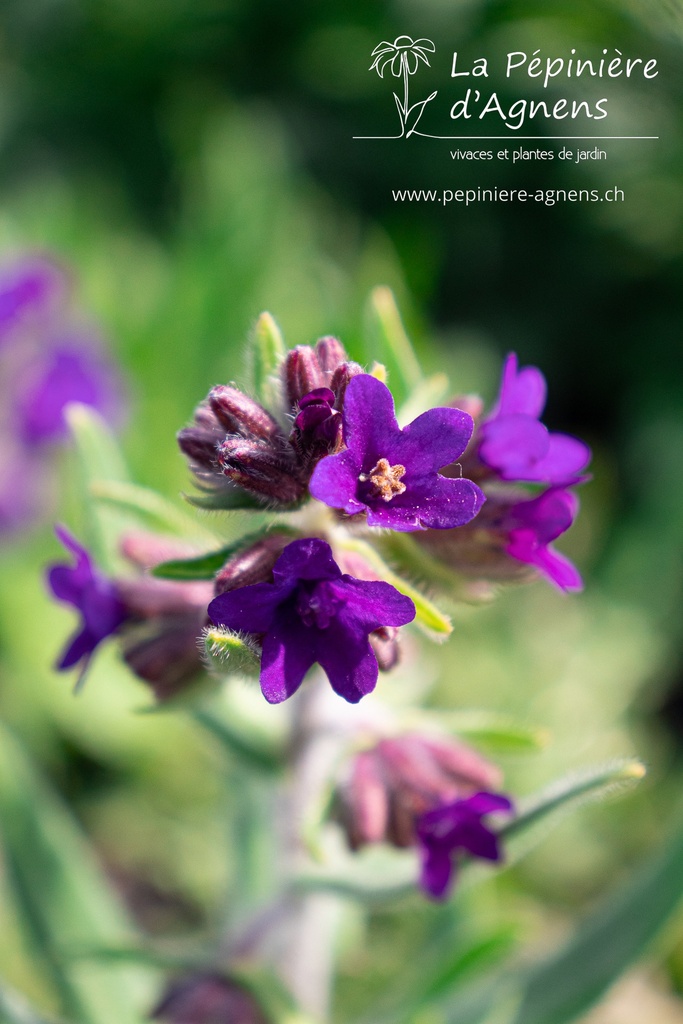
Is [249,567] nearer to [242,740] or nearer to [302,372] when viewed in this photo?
[302,372]

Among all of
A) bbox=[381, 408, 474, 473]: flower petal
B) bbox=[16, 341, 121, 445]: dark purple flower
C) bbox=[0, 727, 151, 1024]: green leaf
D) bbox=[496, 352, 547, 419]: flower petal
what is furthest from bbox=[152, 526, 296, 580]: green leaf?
bbox=[16, 341, 121, 445]: dark purple flower

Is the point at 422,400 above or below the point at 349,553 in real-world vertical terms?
above

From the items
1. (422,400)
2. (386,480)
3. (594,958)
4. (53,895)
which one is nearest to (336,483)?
(386,480)

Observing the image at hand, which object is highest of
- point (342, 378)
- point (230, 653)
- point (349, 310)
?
point (349, 310)

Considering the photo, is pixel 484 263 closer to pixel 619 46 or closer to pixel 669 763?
pixel 619 46

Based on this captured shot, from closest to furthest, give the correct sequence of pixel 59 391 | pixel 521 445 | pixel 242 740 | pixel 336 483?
pixel 336 483 → pixel 521 445 → pixel 242 740 → pixel 59 391

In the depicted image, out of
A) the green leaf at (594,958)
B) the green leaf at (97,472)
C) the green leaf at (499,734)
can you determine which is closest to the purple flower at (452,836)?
the green leaf at (499,734)
